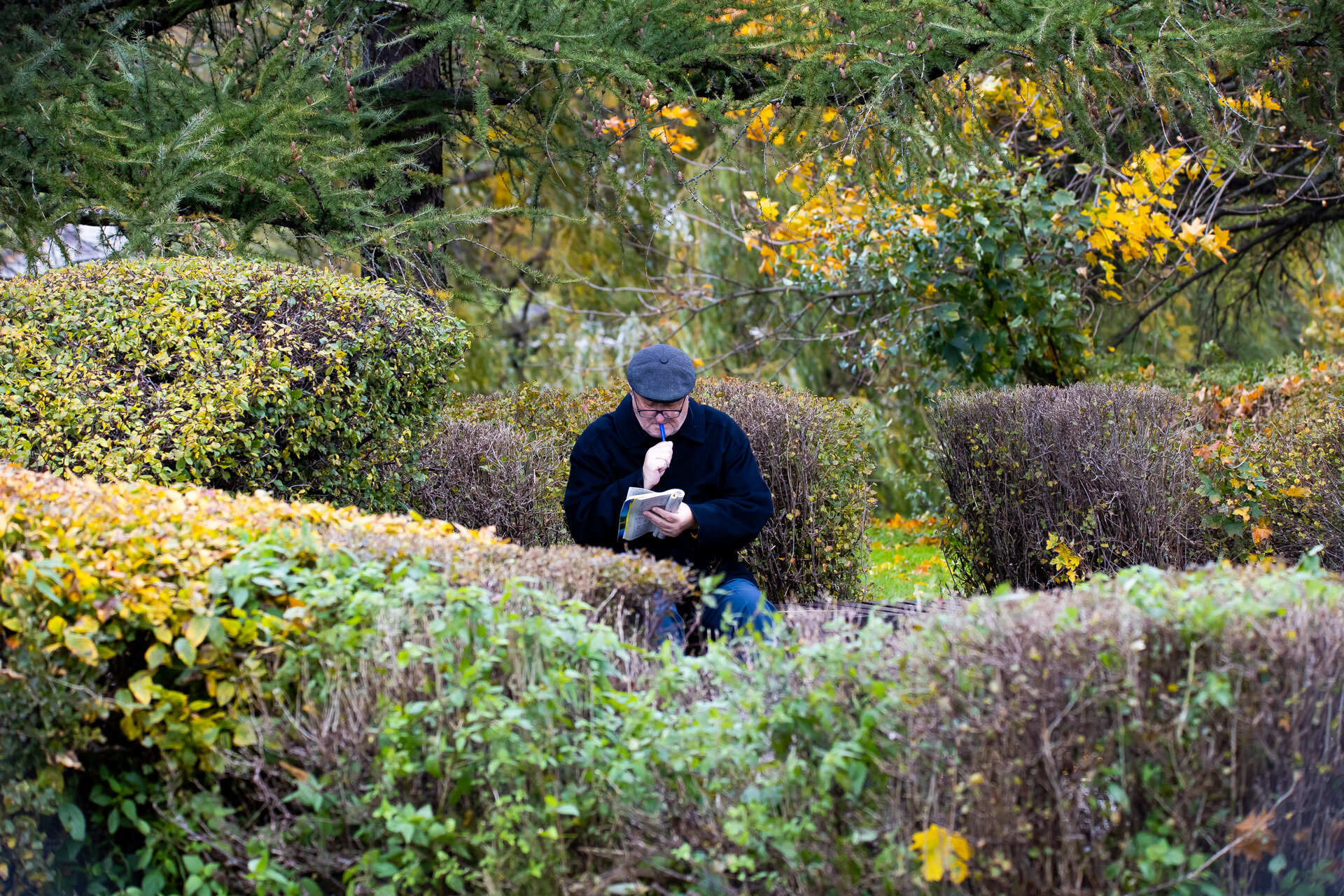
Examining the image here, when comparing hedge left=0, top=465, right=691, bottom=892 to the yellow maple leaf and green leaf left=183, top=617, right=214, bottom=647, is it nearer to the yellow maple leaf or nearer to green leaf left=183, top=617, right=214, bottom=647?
green leaf left=183, top=617, right=214, bottom=647

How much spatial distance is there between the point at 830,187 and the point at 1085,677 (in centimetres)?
625

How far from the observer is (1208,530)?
5.13 metres

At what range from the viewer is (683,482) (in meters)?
4.29

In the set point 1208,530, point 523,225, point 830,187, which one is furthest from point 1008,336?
point 523,225

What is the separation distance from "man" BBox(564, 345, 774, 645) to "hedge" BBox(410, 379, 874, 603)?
116 centimetres

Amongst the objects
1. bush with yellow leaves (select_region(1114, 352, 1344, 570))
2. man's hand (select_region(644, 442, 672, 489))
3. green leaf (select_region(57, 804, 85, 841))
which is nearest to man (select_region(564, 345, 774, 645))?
man's hand (select_region(644, 442, 672, 489))

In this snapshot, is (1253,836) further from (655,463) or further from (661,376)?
(661,376)

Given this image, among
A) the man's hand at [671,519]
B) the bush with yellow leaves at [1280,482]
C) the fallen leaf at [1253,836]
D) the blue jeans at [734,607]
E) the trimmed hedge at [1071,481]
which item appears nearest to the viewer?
the fallen leaf at [1253,836]

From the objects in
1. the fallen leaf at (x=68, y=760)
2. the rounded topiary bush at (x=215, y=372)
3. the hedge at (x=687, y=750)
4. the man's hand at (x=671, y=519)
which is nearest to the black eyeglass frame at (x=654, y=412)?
the man's hand at (x=671, y=519)

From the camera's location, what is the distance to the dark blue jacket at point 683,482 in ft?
13.6

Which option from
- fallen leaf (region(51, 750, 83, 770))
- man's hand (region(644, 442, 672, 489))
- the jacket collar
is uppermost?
the jacket collar

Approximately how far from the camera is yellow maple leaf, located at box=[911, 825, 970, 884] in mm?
2105

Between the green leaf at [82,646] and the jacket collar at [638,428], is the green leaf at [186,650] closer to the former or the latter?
the green leaf at [82,646]

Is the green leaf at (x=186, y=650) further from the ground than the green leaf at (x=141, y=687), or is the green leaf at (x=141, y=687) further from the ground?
the green leaf at (x=186, y=650)
